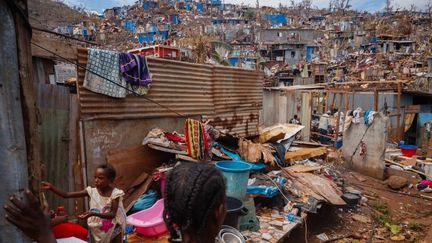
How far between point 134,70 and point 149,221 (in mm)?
2628

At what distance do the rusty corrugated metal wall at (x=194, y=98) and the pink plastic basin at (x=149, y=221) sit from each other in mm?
1742

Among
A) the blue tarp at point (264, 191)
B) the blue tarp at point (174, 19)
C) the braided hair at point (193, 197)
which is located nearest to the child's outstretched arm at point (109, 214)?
the braided hair at point (193, 197)

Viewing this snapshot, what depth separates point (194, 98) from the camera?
705 cm

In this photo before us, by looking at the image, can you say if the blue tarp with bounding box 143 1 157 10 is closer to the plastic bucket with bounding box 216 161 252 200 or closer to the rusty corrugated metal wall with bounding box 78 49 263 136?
the rusty corrugated metal wall with bounding box 78 49 263 136

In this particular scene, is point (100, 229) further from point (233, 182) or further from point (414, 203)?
point (414, 203)

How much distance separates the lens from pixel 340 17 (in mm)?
54219

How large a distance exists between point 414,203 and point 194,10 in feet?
182

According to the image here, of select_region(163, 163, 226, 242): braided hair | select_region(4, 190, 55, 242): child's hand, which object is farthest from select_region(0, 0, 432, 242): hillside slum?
select_region(163, 163, 226, 242): braided hair

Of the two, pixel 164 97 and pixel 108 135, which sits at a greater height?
pixel 164 97

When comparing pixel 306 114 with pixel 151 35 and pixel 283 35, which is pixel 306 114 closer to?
pixel 283 35

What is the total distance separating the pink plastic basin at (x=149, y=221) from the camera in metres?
4.48

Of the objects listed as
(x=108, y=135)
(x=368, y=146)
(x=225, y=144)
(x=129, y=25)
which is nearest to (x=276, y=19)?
(x=129, y=25)

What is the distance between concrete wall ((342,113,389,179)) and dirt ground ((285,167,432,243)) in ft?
4.12

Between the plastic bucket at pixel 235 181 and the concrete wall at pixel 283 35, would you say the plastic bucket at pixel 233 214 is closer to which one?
the plastic bucket at pixel 235 181
